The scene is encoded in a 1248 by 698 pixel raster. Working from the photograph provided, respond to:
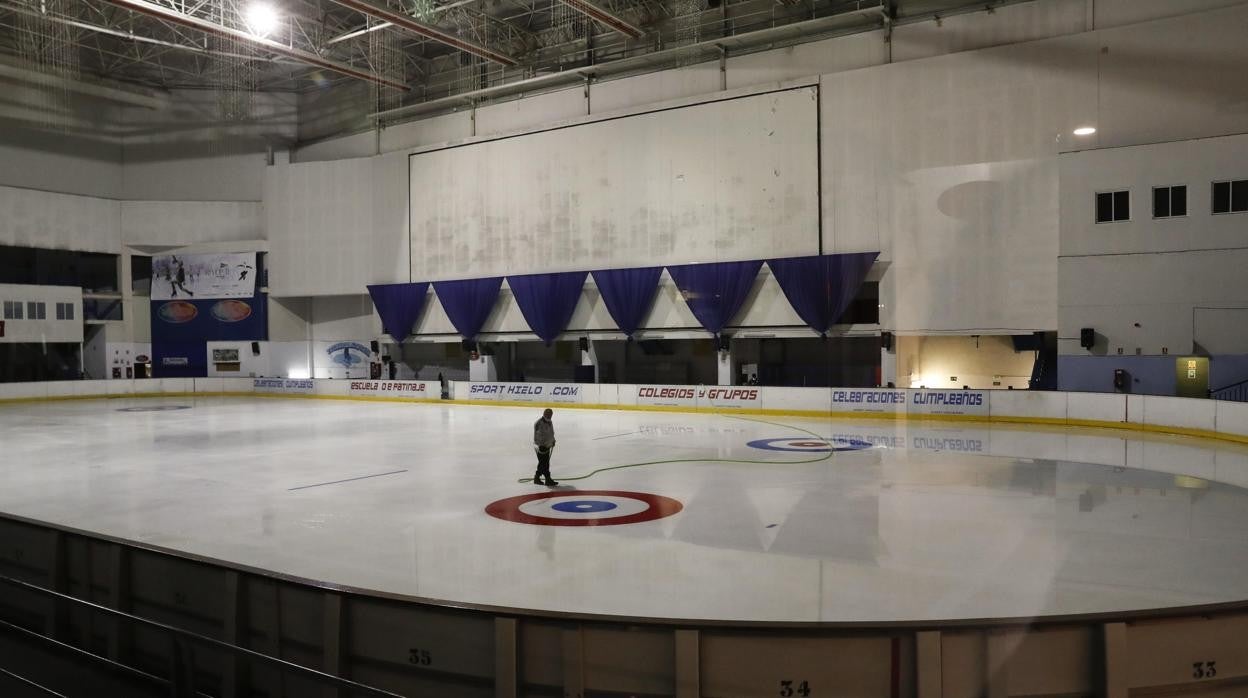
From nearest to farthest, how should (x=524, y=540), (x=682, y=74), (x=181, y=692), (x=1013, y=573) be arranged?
(x=181, y=692)
(x=1013, y=573)
(x=524, y=540)
(x=682, y=74)

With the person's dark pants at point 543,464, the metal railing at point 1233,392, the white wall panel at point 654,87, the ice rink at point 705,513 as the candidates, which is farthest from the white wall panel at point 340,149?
the metal railing at point 1233,392

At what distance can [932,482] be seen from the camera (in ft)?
46.7

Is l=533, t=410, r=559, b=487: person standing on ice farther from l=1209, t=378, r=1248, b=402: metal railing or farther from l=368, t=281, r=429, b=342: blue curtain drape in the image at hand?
l=368, t=281, r=429, b=342: blue curtain drape

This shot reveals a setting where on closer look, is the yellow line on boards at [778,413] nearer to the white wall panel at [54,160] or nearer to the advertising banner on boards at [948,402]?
the advertising banner on boards at [948,402]

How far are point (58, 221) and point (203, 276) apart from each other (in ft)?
22.3

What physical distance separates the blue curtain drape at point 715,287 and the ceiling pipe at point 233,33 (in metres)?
15.5

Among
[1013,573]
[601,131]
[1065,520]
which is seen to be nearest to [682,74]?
[601,131]

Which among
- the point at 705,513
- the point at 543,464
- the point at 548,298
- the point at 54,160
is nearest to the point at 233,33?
the point at 548,298

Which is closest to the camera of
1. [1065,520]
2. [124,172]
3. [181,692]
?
[181,692]

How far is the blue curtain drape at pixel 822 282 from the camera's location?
28266mm

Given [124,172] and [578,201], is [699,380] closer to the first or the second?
[578,201]

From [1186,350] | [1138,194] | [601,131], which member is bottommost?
[1186,350]

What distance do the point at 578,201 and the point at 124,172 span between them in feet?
86.5

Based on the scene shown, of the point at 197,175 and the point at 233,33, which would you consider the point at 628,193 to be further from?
the point at 197,175
